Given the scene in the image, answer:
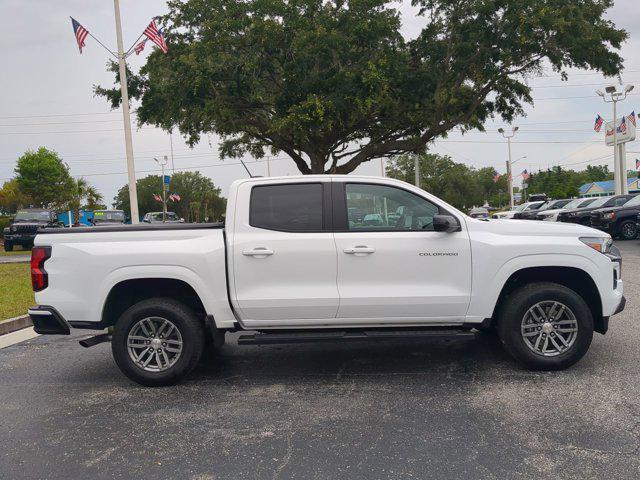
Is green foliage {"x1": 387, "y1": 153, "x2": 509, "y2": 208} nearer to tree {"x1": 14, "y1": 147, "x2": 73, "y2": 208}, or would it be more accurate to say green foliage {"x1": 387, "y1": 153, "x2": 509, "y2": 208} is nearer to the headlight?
tree {"x1": 14, "y1": 147, "x2": 73, "y2": 208}

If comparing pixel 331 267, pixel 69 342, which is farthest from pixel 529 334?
pixel 69 342

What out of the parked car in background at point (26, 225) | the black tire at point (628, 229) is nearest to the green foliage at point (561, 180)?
the black tire at point (628, 229)

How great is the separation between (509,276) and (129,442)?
3.44 m

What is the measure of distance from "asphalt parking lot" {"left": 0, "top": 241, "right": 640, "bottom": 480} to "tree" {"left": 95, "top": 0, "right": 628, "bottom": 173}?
13675 mm

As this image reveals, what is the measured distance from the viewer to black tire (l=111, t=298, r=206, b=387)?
502 centimetres

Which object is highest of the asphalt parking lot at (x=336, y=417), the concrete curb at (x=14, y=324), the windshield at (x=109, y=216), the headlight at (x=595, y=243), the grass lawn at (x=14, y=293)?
the windshield at (x=109, y=216)

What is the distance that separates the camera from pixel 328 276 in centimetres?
495

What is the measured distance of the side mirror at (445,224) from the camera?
191 inches

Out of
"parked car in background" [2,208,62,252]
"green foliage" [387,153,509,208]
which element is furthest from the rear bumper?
"green foliage" [387,153,509,208]

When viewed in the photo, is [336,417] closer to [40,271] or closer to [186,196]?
[40,271]

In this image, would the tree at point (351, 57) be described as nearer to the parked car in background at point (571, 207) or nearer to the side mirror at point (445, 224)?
the parked car in background at point (571, 207)

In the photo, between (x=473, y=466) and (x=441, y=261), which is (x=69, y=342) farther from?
(x=473, y=466)

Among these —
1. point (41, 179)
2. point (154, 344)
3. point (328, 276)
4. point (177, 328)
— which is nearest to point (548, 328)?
point (328, 276)

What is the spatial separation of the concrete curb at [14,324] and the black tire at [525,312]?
6.67 m
